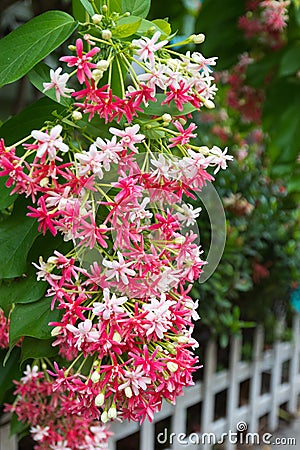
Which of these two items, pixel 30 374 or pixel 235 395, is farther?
pixel 235 395

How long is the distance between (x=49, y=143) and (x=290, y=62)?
3.12 ft

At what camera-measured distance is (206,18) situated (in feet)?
4.67

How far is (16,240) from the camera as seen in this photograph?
0.56 metres

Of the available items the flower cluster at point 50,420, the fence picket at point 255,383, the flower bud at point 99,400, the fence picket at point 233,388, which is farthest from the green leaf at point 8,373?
the fence picket at point 255,383

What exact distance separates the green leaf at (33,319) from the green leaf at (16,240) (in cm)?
4

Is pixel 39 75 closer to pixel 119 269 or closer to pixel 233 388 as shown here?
pixel 119 269

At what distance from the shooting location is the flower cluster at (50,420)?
28.8 inches

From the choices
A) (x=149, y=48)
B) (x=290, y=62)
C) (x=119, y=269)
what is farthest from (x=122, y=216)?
(x=290, y=62)

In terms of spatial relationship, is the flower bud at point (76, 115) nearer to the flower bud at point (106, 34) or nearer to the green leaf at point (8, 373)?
the flower bud at point (106, 34)

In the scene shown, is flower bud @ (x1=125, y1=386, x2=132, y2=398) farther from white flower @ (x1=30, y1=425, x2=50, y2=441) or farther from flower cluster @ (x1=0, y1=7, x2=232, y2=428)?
white flower @ (x1=30, y1=425, x2=50, y2=441)

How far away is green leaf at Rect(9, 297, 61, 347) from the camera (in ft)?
1.77

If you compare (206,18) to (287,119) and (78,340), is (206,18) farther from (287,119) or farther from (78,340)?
(78,340)

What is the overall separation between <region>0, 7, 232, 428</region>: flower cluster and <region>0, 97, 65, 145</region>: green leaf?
0.05 metres

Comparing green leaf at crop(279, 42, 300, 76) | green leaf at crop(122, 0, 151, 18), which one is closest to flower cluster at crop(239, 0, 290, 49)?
green leaf at crop(279, 42, 300, 76)
